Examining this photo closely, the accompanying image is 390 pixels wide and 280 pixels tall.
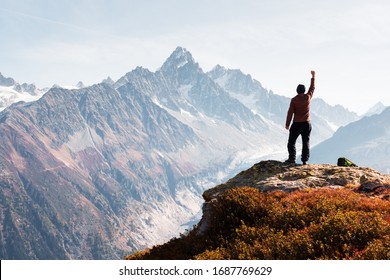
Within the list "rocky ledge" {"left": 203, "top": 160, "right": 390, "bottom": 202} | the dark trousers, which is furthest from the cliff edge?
the dark trousers

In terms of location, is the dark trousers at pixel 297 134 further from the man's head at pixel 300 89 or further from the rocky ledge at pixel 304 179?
the man's head at pixel 300 89

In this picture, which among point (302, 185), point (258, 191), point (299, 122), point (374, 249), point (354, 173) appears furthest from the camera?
point (299, 122)

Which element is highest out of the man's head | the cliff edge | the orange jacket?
the man's head

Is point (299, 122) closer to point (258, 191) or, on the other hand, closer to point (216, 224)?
point (258, 191)

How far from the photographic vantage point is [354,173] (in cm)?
1838

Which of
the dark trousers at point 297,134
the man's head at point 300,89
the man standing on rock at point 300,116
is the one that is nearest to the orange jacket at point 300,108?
the man standing on rock at point 300,116

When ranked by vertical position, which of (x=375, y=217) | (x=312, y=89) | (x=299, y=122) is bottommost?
(x=375, y=217)

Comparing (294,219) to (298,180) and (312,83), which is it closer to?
(298,180)

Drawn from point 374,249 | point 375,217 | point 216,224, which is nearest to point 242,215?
point 216,224

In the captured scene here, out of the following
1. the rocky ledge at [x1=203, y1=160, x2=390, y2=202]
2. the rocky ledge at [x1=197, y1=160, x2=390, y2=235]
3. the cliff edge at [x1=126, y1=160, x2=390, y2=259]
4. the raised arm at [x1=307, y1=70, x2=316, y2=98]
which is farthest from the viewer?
the raised arm at [x1=307, y1=70, x2=316, y2=98]

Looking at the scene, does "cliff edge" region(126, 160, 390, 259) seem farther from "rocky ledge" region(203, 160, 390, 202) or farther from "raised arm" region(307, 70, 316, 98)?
"raised arm" region(307, 70, 316, 98)

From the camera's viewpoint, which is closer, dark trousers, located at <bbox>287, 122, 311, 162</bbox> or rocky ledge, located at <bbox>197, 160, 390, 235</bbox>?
rocky ledge, located at <bbox>197, 160, 390, 235</bbox>

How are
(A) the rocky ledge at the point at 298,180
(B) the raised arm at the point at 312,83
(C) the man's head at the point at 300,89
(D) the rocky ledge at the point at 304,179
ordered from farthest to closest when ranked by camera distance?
(B) the raised arm at the point at 312,83 < (C) the man's head at the point at 300,89 < (D) the rocky ledge at the point at 304,179 < (A) the rocky ledge at the point at 298,180
